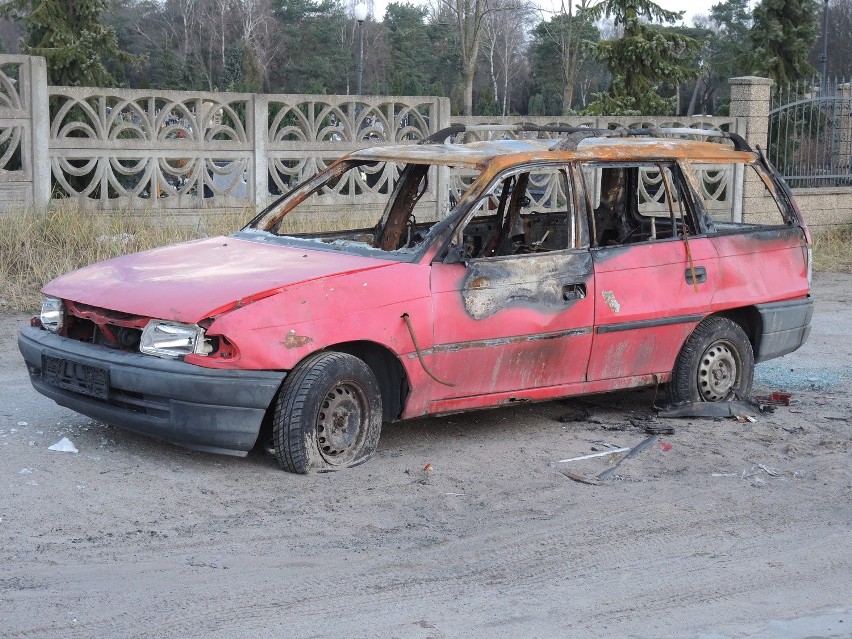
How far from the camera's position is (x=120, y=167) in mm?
12828

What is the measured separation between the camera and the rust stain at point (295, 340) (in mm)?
5842

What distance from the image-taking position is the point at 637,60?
73.4 ft

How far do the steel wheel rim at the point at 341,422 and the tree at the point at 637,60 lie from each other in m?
16.5

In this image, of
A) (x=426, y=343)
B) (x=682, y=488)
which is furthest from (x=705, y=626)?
(x=426, y=343)

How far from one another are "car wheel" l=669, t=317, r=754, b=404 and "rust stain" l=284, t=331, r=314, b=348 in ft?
9.26

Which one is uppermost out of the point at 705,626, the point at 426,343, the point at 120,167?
the point at 120,167

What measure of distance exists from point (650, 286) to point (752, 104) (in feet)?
38.8

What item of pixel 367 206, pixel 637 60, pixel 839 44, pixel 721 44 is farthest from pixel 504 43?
pixel 367 206

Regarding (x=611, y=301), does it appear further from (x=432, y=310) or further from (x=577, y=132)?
(x=432, y=310)

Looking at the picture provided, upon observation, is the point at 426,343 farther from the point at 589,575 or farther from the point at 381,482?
the point at 589,575

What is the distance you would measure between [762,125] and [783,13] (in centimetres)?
911

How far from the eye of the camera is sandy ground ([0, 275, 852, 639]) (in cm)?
442

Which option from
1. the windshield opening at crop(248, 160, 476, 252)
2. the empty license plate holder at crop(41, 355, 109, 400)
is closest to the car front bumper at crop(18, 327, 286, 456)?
the empty license plate holder at crop(41, 355, 109, 400)

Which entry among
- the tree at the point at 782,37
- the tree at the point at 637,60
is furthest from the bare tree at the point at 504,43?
the tree at the point at 637,60
